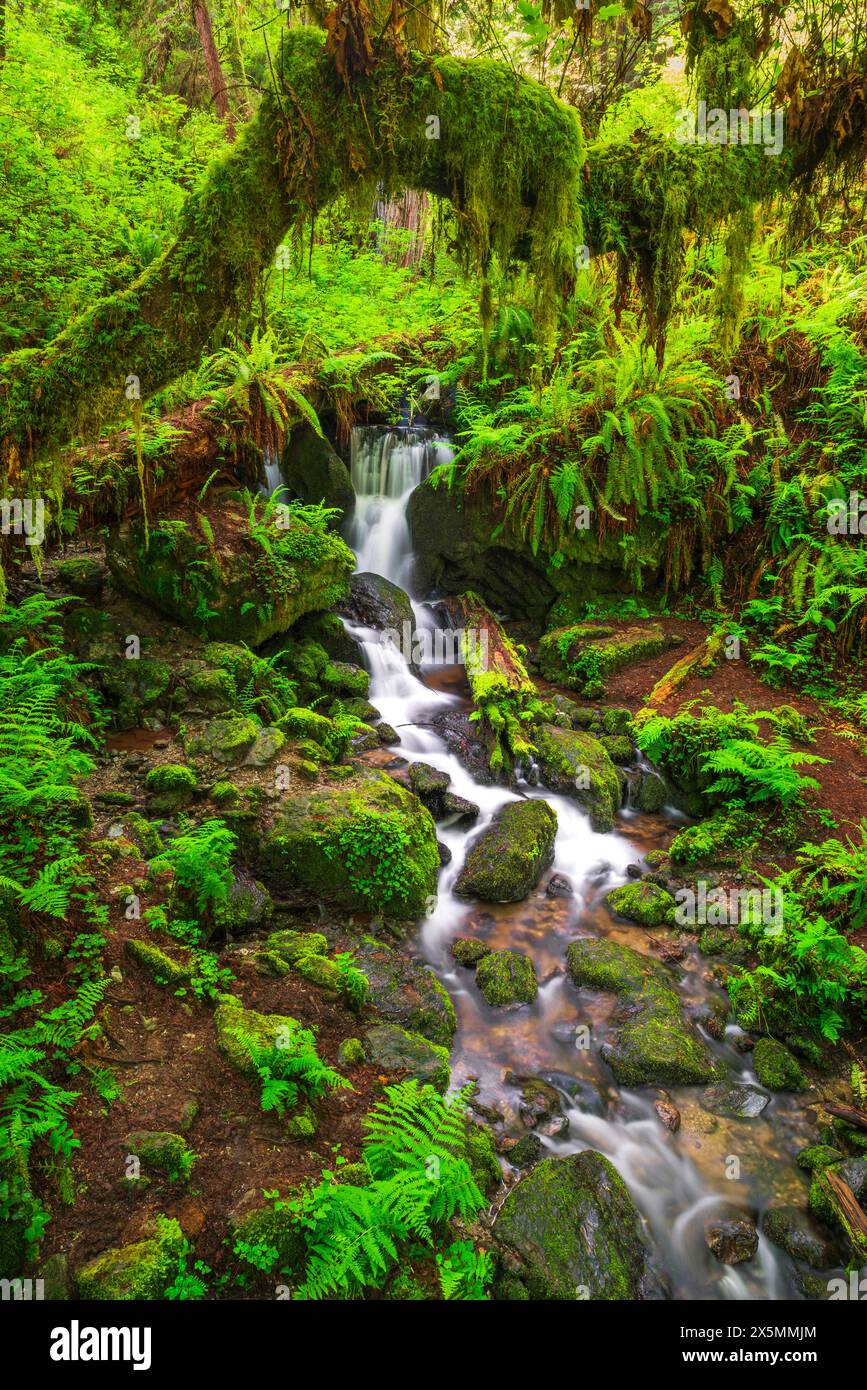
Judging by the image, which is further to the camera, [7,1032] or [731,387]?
[731,387]

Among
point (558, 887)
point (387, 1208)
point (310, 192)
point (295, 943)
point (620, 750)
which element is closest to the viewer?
point (387, 1208)

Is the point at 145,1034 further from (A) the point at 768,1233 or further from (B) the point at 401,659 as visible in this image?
(B) the point at 401,659

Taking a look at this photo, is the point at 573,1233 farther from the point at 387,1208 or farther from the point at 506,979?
the point at 506,979

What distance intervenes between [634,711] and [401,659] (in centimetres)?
309

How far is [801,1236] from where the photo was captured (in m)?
3.99

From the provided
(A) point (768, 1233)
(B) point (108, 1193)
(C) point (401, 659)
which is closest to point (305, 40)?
(B) point (108, 1193)

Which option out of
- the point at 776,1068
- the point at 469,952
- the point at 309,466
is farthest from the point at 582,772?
the point at 309,466

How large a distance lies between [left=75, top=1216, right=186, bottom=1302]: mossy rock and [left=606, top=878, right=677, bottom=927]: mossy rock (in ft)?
14.7

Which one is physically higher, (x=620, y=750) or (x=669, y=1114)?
(x=620, y=750)

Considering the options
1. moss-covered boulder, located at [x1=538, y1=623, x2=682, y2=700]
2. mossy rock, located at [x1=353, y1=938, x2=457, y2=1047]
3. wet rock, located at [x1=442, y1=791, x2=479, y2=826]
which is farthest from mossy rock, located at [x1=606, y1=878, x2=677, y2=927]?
moss-covered boulder, located at [x1=538, y1=623, x2=682, y2=700]

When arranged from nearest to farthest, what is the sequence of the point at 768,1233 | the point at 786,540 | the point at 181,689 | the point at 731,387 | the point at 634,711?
the point at 768,1233, the point at 181,689, the point at 634,711, the point at 786,540, the point at 731,387

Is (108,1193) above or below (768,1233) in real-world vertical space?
above

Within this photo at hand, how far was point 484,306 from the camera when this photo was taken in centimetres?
498

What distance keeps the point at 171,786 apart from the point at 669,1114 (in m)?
4.36
